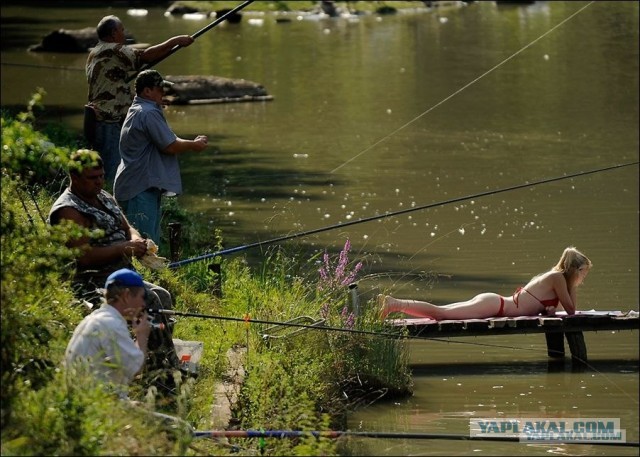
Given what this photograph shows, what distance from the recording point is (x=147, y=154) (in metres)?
9.80

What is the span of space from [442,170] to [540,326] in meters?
8.22

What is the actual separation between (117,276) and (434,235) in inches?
312

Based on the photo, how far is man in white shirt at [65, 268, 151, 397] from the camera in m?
6.44

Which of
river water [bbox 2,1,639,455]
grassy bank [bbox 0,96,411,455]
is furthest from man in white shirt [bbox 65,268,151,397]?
river water [bbox 2,1,639,455]

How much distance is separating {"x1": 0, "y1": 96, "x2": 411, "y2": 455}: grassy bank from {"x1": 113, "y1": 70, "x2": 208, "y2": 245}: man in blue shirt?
1.55 feet


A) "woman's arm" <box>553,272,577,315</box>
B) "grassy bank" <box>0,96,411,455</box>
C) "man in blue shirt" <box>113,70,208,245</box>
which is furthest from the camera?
"woman's arm" <box>553,272,577,315</box>

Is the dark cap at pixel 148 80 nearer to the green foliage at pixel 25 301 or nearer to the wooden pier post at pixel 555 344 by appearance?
the green foliage at pixel 25 301

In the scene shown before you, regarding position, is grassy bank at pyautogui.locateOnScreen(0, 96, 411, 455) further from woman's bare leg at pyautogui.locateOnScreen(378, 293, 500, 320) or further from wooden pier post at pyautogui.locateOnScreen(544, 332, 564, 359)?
wooden pier post at pyautogui.locateOnScreen(544, 332, 564, 359)

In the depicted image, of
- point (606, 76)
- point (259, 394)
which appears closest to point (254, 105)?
point (606, 76)

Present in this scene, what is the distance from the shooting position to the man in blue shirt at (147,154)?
9.66 meters

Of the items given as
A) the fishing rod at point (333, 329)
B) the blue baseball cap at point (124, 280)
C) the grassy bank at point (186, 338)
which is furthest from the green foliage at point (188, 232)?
the blue baseball cap at point (124, 280)

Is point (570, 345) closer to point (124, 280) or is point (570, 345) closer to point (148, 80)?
point (148, 80)

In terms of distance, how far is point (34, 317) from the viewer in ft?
22.1

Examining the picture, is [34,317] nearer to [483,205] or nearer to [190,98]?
[483,205]
